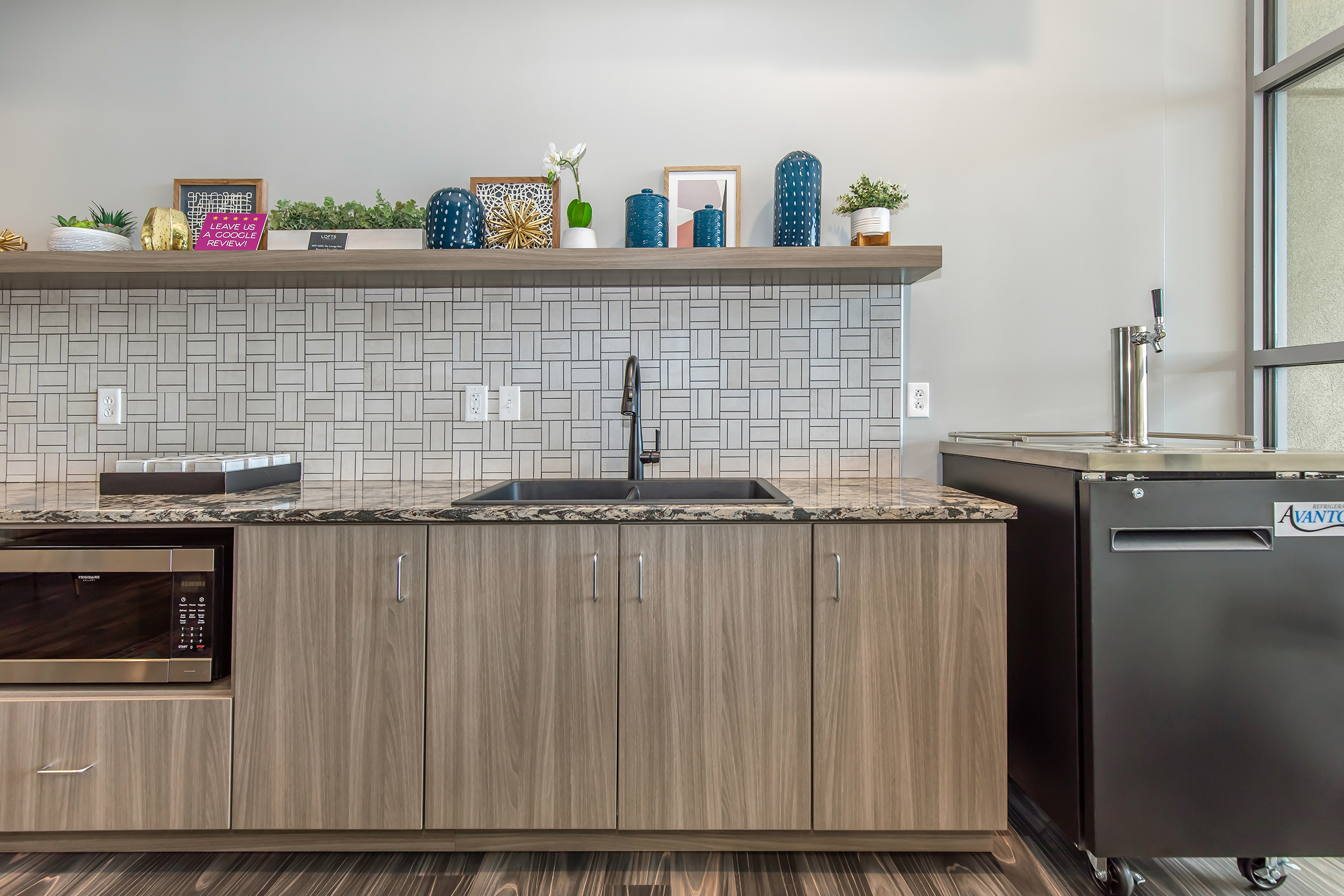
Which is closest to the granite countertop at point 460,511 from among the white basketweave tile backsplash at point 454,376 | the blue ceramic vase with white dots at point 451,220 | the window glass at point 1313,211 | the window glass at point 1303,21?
the white basketweave tile backsplash at point 454,376

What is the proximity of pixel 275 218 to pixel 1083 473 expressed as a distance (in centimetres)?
227

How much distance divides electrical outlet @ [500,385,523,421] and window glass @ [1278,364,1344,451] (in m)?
2.39

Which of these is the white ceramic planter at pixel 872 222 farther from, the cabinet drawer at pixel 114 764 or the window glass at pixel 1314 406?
the cabinet drawer at pixel 114 764

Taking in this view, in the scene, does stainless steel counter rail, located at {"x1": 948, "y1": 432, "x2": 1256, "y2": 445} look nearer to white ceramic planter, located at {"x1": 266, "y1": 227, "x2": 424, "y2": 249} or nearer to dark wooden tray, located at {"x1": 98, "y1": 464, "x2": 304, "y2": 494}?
white ceramic planter, located at {"x1": 266, "y1": 227, "x2": 424, "y2": 249}

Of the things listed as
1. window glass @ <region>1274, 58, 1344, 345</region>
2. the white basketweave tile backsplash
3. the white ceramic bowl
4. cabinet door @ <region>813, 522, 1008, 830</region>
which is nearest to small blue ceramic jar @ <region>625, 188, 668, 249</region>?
the white basketweave tile backsplash

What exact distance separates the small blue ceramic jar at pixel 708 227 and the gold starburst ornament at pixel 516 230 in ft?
1.59

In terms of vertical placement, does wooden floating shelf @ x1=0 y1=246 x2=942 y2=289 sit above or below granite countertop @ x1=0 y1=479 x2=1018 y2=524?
above

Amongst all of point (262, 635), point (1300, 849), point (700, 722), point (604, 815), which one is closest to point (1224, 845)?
point (1300, 849)

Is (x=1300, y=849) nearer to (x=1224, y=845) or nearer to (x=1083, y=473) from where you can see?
Result: (x=1224, y=845)

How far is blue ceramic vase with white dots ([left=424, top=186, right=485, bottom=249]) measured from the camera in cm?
183

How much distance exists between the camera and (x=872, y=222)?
72.3 inches

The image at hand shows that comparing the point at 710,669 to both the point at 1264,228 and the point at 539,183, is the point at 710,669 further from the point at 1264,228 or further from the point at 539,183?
the point at 1264,228

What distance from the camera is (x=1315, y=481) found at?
1.36 m

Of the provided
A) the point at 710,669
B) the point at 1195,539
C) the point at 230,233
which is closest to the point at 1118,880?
the point at 1195,539
